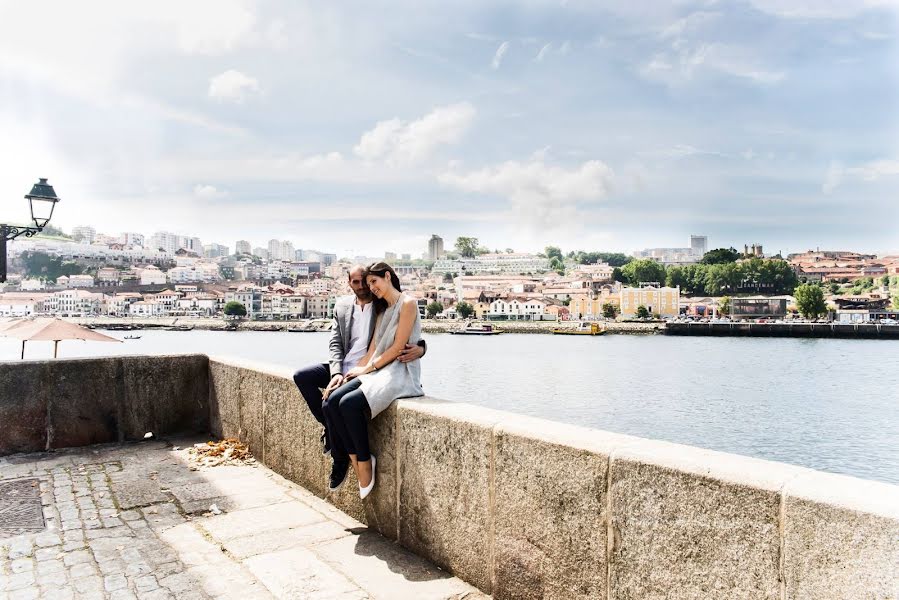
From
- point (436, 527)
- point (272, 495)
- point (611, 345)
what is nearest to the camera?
point (436, 527)

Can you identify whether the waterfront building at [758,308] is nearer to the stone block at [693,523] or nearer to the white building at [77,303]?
the white building at [77,303]

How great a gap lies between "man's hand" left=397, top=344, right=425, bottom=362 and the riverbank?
12486cm

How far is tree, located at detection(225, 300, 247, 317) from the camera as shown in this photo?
16088cm

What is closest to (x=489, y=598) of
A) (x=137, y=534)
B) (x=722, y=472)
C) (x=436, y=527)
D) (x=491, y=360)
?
(x=436, y=527)

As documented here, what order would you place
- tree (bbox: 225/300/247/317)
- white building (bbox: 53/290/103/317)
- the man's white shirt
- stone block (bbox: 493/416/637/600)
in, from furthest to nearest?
tree (bbox: 225/300/247/317)
white building (bbox: 53/290/103/317)
the man's white shirt
stone block (bbox: 493/416/637/600)

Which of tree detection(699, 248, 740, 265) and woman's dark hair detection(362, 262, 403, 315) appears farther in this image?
tree detection(699, 248, 740, 265)

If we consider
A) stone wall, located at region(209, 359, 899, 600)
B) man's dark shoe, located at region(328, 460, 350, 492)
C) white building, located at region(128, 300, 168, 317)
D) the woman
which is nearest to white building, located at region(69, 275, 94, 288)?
white building, located at region(128, 300, 168, 317)

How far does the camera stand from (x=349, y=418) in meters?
3.55

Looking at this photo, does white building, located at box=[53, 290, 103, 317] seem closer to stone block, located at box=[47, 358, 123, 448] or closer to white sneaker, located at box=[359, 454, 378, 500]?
stone block, located at box=[47, 358, 123, 448]

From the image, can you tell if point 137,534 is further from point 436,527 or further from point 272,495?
point 436,527

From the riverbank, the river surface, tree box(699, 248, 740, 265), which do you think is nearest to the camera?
the river surface

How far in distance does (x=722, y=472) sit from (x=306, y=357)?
70738mm

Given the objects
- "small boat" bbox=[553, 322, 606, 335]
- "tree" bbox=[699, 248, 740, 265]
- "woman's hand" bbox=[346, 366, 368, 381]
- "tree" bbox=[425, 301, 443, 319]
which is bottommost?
"small boat" bbox=[553, 322, 606, 335]

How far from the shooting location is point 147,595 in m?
3.00
